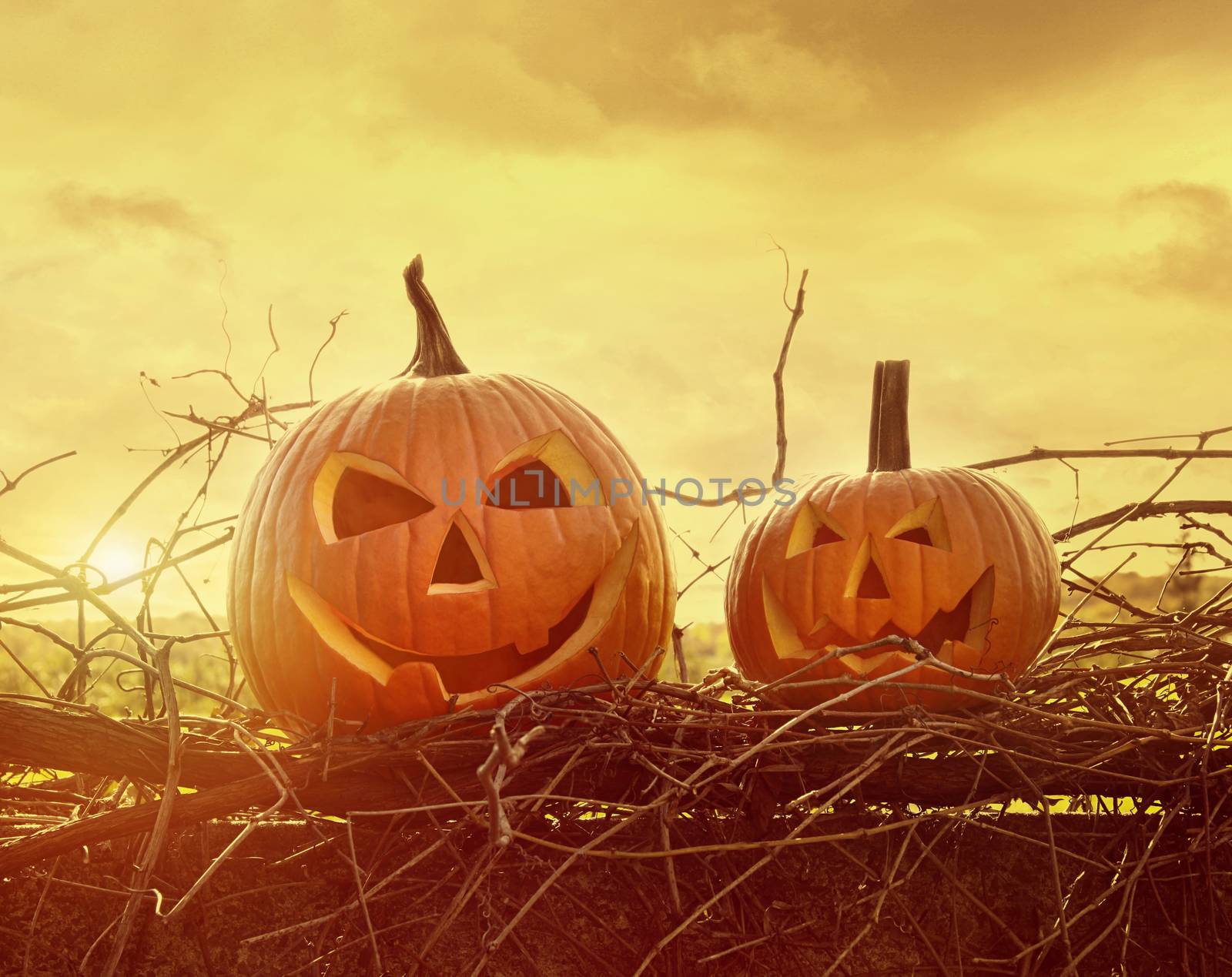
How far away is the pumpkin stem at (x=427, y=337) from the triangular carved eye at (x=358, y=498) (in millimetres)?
476

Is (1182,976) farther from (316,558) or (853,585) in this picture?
(316,558)

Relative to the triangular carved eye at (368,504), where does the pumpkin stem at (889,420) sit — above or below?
above

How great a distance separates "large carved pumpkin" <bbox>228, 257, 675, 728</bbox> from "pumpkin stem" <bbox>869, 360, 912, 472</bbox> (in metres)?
1.10

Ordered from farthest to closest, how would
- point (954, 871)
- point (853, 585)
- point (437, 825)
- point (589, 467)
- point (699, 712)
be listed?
1. point (853, 585)
2. point (589, 467)
3. point (954, 871)
4. point (699, 712)
5. point (437, 825)

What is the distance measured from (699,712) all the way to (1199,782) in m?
1.29

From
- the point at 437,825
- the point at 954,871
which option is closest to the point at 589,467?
the point at 437,825

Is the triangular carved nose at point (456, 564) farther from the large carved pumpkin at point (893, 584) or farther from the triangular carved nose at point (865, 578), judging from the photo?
the triangular carved nose at point (865, 578)

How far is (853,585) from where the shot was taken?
3170 millimetres

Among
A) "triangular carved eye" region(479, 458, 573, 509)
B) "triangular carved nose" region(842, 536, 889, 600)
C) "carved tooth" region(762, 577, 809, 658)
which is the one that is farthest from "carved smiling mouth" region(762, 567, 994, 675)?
"triangular carved eye" region(479, 458, 573, 509)

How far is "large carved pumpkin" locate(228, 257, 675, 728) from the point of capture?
254 cm

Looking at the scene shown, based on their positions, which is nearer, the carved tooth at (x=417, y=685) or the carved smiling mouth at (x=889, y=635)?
the carved tooth at (x=417, y=685)

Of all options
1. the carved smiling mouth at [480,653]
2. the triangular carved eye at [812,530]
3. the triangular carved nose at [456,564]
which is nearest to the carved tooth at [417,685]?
the carved smiling mouth at [480,653]

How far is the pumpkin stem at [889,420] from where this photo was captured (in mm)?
3615

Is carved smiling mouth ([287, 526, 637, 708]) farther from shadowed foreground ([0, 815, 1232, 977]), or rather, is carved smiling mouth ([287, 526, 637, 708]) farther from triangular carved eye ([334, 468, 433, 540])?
shadowed foreground ([0, 815, 1232, 977])
